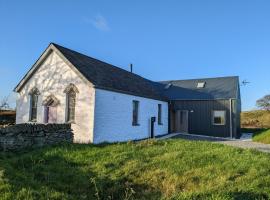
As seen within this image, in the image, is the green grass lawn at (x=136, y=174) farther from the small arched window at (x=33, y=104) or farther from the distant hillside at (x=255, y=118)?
the distant hillside at (x=255, y=118)

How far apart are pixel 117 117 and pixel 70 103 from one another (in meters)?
3.22

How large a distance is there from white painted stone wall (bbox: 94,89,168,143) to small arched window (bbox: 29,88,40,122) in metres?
5.33

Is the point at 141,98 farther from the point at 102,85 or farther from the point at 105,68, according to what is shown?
the point at 102,85

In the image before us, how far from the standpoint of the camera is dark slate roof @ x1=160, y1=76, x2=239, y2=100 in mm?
29031

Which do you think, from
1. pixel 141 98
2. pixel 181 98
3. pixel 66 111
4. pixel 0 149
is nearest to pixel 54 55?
pixel 66 111

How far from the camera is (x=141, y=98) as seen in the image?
22859mm

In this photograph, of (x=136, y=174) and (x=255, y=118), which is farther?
(x=255, y=118)

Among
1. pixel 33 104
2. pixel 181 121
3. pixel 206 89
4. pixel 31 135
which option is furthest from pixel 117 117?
pixel 206 89

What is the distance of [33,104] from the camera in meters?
20.5

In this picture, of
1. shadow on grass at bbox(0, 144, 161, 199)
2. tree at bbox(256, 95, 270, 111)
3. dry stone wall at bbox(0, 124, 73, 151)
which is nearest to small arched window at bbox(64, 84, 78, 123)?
dry stone wall at bbox(0, 124, 73, 151)

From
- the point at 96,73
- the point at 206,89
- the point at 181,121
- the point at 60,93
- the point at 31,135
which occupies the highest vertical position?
the point at 206,89

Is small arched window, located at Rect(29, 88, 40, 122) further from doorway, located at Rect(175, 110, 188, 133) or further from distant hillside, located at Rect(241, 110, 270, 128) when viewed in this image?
distant hillside, located at Rect(241, 110, 270, 128)

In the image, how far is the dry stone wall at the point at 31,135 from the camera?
470 inches

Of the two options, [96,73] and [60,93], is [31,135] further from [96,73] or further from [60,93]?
[96,73]
